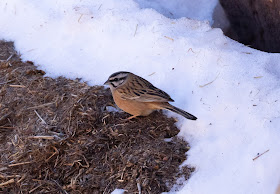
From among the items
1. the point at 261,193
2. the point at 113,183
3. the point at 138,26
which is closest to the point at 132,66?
the point at 138,26

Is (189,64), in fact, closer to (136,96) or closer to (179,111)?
(136,96)

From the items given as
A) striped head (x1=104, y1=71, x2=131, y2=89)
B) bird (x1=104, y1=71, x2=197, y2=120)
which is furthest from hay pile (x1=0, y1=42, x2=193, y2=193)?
striped head (x1=104, y1=71, x2=131, y2=89)

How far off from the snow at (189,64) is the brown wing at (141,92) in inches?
12.4

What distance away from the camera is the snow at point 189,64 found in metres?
4.53

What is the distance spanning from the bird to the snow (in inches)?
11.2

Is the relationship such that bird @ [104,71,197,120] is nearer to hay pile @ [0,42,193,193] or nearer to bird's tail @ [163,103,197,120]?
bird's tail @ [163,103,197,120]

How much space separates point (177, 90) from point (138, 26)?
1.49m

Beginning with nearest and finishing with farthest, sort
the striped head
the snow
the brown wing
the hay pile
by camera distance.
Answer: the snow < the hay pile < the brown wing < the striped head

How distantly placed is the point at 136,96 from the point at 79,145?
95cm

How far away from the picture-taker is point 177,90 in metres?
5.79

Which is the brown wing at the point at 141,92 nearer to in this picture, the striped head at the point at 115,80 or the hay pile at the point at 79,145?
the striped head at the point at 115,80

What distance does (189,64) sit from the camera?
6004 millimetres

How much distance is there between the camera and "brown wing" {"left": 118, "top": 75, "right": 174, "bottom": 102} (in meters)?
5.37

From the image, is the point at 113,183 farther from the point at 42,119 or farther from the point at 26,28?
the point at 26,28
